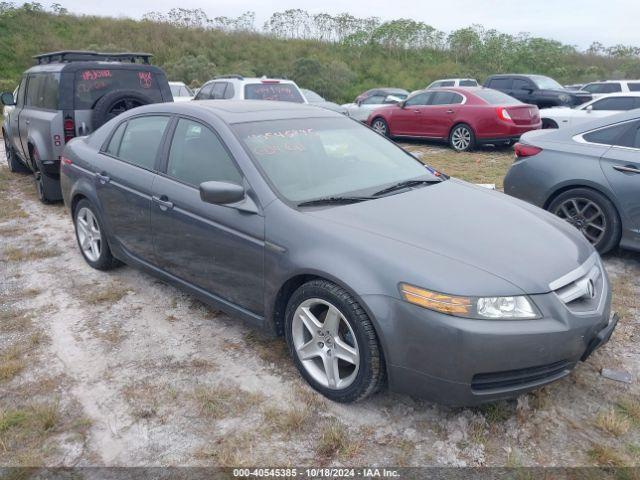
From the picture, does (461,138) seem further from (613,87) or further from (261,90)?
(613,87)

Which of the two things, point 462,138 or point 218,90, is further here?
point 462,138

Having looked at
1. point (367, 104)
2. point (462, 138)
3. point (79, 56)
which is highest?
point (79, 56)

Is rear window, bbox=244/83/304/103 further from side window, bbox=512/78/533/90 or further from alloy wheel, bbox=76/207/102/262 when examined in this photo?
side window, bbox=512/78/533/90

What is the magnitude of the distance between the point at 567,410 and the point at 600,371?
515 mm

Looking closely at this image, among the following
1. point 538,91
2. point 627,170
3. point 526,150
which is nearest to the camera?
point 627,170

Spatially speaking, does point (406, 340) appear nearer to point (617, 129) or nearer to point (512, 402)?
point (512, 402)

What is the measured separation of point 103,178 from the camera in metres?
4.45

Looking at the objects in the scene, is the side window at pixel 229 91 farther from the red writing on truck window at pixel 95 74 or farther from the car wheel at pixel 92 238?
the car wheel at pixel 92 238

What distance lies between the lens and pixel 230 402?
301 centimetres

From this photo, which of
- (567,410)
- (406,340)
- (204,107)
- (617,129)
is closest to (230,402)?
(406,340)

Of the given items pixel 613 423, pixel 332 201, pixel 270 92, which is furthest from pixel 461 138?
pixel 613 423

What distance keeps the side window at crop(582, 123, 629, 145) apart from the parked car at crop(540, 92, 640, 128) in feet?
20.9

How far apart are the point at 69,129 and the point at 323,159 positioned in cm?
448

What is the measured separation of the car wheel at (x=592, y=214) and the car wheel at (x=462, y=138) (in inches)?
248
